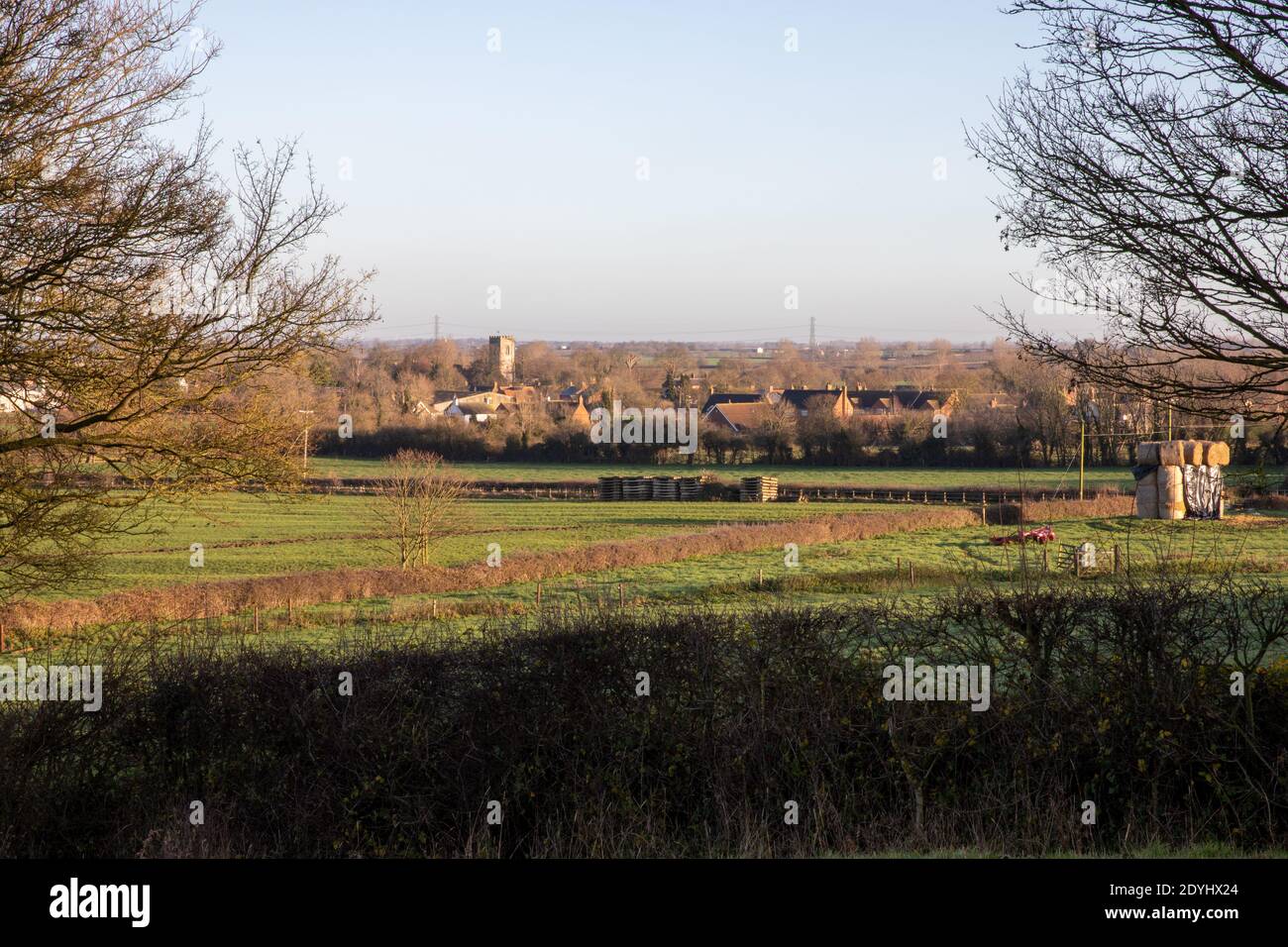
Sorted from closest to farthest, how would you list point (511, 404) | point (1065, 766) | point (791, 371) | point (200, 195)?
point (1065, 766) < point (200, 195) < point (511, 404) < point (791, 371)

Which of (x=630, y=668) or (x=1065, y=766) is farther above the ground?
(x=630, y=668)

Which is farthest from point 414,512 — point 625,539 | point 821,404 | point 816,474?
point 821,404

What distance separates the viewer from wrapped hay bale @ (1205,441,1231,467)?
2110 inches

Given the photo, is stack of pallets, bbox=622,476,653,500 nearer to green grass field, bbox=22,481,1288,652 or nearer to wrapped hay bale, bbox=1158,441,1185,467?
green grass field, bbox=22,481,1288,652

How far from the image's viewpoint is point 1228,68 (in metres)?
9.98

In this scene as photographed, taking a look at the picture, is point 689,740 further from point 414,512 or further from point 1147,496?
point 1147,496

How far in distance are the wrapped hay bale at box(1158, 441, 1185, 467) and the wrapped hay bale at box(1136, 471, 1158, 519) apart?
0.77m

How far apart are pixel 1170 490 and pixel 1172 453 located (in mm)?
1787

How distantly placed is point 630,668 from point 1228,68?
7.66 meters

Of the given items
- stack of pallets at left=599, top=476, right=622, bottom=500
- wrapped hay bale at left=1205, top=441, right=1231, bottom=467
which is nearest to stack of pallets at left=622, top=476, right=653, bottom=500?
stack of pallets at left=599, top=476, right=622, bottom=500

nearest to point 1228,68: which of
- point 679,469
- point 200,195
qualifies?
point 200,195

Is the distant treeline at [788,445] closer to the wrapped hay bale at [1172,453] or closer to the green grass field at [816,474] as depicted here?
the green grass field at [816,474]

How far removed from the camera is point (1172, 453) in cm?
5278
